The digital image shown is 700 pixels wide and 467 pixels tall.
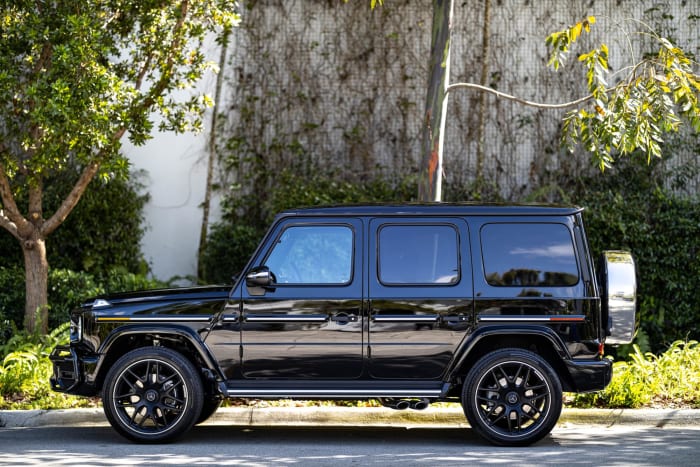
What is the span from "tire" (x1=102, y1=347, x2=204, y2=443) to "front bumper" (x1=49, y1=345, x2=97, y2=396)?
22cm

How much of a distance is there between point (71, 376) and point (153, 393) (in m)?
0.72

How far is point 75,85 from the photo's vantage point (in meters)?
10.4

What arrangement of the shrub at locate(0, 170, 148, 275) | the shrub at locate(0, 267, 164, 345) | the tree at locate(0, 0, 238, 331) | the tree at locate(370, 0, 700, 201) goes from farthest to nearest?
the shrub at locate(0, 170, 148, 275) < the shrub at locate(0, 267, 164, 345) < the tree at locate(0, 0, 238, 331) < the tree at locate(370, 0, 700, 201)

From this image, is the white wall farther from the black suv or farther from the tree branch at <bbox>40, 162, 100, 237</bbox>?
the black suv

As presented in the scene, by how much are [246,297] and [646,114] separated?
15.8 ft

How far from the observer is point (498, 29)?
50.0 feet

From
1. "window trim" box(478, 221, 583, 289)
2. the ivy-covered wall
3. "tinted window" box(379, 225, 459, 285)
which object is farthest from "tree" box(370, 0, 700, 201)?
the ivy-covered wall

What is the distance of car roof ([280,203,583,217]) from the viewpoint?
801 centimetres

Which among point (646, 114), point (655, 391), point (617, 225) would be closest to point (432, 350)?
point (655, 391)

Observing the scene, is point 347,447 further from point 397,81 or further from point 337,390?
point 397,81

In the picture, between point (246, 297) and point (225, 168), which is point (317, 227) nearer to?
point (246, 297)

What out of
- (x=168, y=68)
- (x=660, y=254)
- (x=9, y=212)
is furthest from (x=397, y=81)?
(x=9, y=212)

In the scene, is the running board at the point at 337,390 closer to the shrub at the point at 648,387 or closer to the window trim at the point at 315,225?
the window trim at the point at 315,225

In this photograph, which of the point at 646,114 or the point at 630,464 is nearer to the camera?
the point at 630,464
